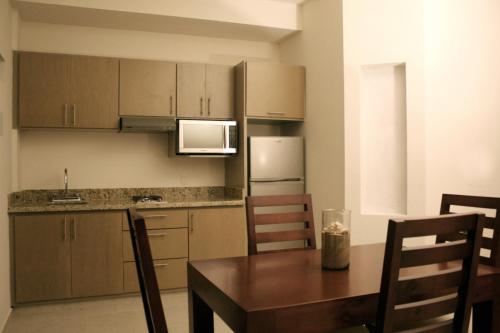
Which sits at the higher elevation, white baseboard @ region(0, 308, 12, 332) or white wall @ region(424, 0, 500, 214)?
white wall @ region(424, 0, 500, 214)

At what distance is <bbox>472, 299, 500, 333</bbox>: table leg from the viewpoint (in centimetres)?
191

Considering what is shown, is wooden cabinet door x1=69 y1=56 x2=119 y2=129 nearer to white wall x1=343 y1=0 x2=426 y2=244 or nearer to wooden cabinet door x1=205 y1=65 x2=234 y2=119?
wooden cabinet door x1=205 y1=65 x2=234 y2=119

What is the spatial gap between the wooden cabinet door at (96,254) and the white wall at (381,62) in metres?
2.04

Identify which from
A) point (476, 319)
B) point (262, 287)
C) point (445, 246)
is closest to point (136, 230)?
point (262, 287)

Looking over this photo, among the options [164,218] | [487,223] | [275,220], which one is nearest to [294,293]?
[275,220]

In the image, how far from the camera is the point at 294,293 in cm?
154

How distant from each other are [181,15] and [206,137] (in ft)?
3.74

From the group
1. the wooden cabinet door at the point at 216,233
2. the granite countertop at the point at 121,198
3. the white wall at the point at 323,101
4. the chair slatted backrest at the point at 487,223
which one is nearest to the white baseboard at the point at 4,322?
the granite countertop at the point at 121,198

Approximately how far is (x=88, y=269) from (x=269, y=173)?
182cm

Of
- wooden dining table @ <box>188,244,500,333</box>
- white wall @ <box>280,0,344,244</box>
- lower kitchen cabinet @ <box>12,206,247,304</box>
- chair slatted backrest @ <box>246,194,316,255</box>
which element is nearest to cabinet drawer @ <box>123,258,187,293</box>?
lower kitchen cabinet @ <box>12,206,247,304</box>

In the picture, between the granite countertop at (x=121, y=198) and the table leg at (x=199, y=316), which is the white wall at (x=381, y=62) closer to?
the granite countertop at (x=121, y=198)

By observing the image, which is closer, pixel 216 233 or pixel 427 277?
pixel 427 277

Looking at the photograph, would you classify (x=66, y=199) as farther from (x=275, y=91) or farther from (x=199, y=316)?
(x=199, y=316)

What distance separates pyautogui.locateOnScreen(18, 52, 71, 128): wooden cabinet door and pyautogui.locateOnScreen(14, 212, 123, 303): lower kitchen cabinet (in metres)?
0.85
